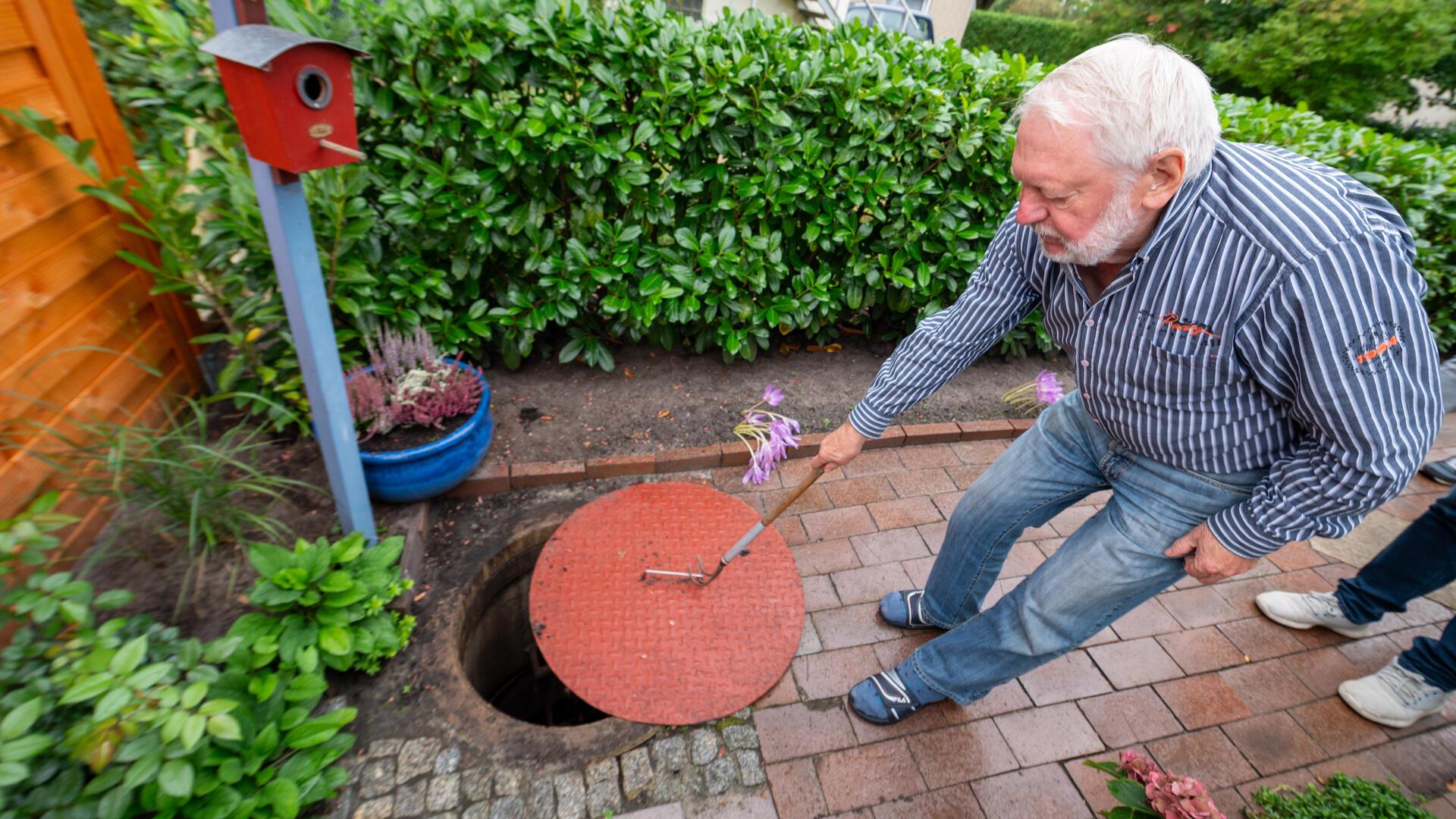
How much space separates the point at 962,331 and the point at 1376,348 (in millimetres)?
903

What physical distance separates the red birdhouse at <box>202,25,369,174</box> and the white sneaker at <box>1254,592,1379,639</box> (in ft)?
12.7

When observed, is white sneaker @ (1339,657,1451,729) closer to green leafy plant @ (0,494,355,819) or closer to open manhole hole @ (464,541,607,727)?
open manhole hole @ (464,541,607,727)

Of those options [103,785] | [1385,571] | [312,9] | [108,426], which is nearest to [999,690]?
[1385,571]

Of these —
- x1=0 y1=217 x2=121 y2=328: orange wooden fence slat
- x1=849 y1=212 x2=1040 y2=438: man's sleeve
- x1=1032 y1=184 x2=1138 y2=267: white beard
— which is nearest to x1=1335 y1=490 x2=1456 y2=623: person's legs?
x1=849 y1=212 x2=1040 y2=438: man's sleeve

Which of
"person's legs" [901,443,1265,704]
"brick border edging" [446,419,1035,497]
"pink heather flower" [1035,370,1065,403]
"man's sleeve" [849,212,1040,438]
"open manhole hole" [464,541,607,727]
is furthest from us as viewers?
"pink heather flower" [1035,370,1065,403]

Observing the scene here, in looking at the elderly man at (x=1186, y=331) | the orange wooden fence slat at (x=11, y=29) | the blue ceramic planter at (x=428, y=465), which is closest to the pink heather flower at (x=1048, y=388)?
the elderly man at (x=1186, y=331)

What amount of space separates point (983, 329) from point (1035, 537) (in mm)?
1606

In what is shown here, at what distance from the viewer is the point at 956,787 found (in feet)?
6.86

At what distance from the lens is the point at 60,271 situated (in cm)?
210

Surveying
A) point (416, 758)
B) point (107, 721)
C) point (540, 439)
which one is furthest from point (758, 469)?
point (107, 721)

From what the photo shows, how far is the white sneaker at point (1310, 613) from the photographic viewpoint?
2.72 metres

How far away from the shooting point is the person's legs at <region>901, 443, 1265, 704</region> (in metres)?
1.69

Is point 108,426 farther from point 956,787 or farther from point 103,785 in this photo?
point 956,787

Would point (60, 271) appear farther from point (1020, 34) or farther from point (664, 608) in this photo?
point (1020, 34)
